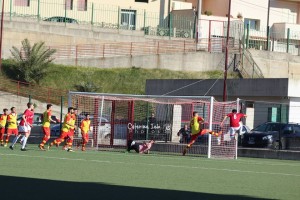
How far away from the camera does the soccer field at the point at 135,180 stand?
16734mm

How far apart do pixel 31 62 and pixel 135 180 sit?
39824 millimetres

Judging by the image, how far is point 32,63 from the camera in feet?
193

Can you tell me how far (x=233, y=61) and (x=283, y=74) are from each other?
400 centimetres

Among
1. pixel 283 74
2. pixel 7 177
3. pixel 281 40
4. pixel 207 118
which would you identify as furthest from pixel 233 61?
pixel 7 177

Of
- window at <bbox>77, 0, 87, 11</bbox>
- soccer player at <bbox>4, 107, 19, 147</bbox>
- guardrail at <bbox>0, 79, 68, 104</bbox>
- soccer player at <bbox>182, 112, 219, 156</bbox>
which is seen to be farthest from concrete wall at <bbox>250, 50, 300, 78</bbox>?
soccer player at <bbox>182, 112, 219, 156</bbox>

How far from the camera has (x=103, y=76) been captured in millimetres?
61125

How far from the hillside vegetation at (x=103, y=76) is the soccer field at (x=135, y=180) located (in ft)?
105

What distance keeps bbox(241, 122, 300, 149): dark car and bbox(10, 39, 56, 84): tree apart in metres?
21.8

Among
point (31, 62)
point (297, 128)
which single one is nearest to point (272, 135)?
point (297, 128)

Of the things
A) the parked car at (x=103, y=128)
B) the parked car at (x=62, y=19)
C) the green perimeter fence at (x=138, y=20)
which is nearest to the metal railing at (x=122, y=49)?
the green perimeter fence at (x=138, y=20)

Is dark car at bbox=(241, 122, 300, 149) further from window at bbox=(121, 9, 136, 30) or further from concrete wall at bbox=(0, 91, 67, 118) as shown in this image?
window at bbox=(121, 9, 136, 30)

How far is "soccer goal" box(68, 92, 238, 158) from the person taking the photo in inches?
1473

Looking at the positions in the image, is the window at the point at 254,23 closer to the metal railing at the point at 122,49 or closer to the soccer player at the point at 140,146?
the metal railing at the point at 122,49

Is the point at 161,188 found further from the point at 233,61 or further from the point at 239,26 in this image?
the point at 239,26
